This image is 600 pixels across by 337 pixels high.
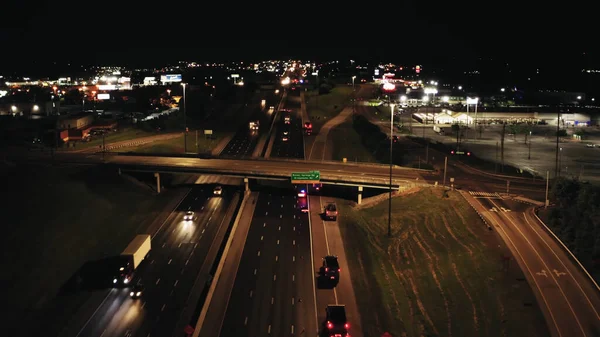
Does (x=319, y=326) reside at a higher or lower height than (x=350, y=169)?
lower

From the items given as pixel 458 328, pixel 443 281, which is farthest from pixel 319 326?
pixel 443 281

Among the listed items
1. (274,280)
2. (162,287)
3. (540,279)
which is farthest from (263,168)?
(540,279)

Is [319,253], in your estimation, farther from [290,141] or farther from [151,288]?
[290,141]

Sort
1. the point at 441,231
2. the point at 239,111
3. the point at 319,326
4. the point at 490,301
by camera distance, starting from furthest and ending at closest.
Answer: the point at 239,111 → the point at 441,231 → the point at 490,301 → the point at 319,326

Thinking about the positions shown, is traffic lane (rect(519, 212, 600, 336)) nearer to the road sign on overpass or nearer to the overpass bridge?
the overpass bridge

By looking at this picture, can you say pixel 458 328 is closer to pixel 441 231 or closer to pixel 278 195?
pixel 441 231

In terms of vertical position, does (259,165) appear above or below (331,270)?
above
